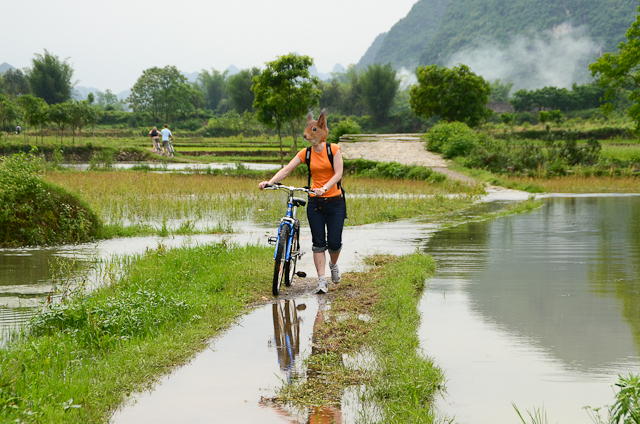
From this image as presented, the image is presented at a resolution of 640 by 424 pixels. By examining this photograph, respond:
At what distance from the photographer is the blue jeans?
23.7 feet

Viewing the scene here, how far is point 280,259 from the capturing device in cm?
709

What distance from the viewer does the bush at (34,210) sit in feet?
36.0

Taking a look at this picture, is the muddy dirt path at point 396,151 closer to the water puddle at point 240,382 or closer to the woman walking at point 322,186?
the woman walking at point 322,186

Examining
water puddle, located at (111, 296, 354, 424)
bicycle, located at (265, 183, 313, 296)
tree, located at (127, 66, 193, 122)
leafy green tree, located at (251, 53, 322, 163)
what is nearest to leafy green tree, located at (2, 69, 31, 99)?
tree, located at (127, 66, 193, 122)

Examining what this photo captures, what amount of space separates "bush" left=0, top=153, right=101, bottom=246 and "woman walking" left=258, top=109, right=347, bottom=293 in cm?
601

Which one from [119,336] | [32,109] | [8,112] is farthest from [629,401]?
[8,112]

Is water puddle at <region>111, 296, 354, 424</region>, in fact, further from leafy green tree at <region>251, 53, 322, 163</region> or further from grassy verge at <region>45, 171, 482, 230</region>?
leafy green tree at <region>251, 53, 322, 163</region>

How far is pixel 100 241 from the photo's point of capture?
11.8 m

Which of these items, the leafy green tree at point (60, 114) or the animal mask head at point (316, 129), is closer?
the animal mask head at point (316, 129)

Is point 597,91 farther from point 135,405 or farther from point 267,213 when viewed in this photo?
point 135,405

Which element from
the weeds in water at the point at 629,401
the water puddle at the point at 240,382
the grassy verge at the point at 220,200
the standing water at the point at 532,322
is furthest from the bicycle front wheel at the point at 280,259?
the grassy verge at the point at 220,200

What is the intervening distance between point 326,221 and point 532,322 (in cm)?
266

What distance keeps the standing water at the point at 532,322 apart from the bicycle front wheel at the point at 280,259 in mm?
1695

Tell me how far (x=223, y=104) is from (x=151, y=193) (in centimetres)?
10336
